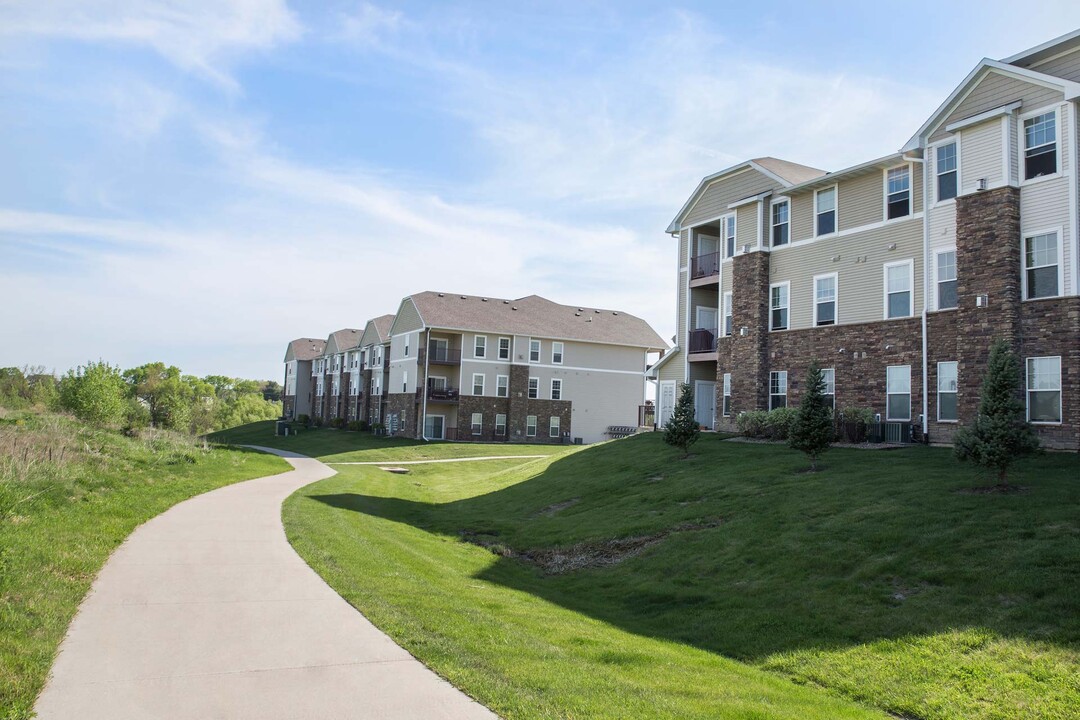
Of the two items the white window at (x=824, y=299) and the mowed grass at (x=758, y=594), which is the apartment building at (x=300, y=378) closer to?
the white window at (x=824, y=299)

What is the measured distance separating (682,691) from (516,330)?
47740 mm

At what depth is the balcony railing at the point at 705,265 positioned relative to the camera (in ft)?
105

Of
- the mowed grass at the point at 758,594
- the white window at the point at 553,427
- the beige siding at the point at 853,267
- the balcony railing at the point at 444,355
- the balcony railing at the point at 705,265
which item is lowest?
the mowed grass at the point at 758,594

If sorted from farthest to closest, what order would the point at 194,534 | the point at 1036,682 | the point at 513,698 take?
the point at 194,534 < the point at 1036,682 < the point at 513,698

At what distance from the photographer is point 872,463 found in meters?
18.8

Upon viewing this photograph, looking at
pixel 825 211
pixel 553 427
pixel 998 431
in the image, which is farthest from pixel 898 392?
pixel 553 427

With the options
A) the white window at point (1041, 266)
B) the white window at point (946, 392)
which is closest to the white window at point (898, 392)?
the white window at point (946, 392)

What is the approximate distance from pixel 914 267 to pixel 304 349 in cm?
7617

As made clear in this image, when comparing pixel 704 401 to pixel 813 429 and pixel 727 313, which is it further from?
pixel 813 429

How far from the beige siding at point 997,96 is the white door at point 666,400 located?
1480 centimetres

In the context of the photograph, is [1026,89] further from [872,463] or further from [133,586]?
[133,586]

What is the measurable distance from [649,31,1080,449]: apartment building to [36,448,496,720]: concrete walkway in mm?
18067

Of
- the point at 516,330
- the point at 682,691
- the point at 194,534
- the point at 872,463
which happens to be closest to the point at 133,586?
the point at 194,534

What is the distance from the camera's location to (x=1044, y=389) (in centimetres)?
1895
